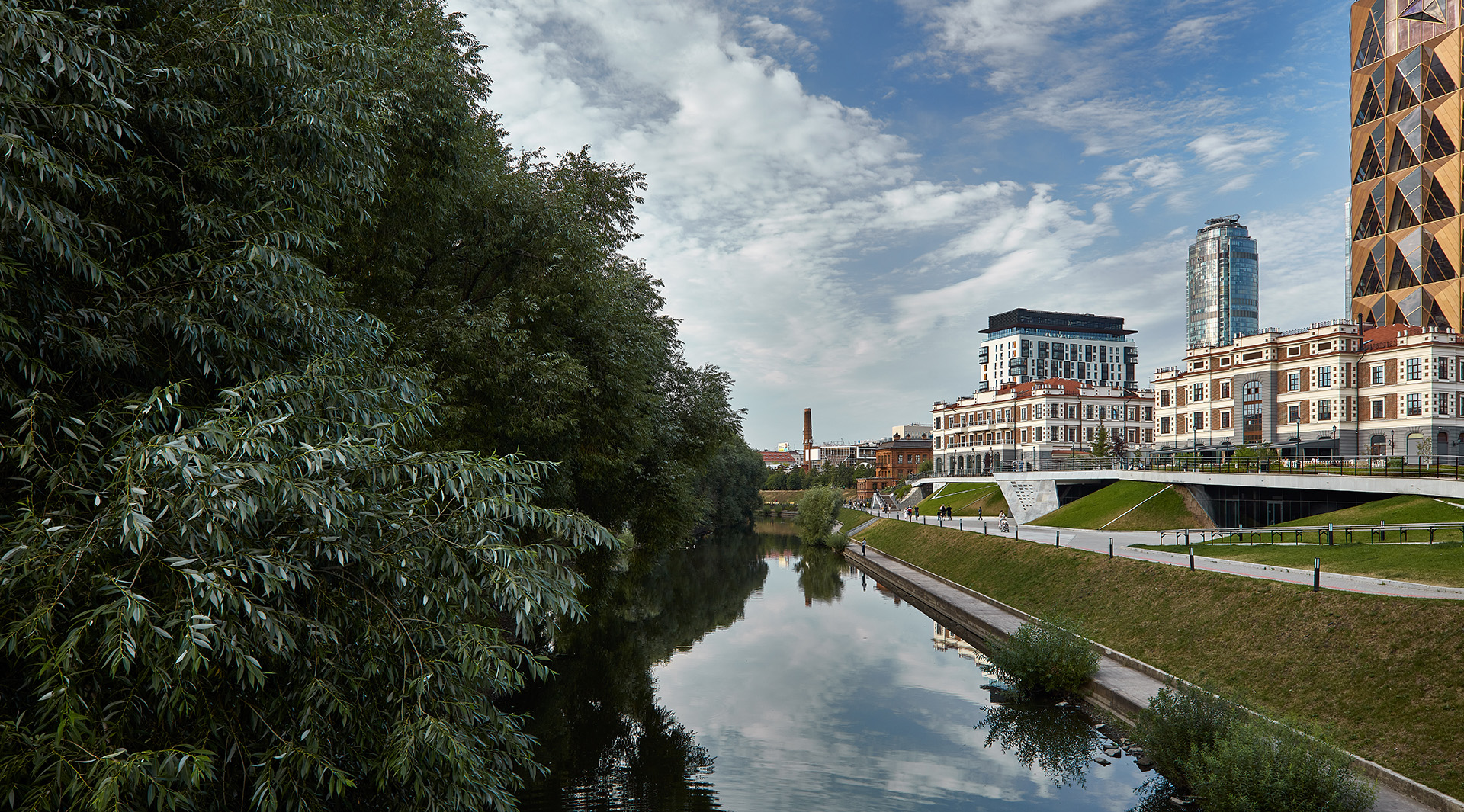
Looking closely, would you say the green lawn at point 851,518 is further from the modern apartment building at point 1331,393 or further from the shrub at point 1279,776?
the shrub at point 1279,776

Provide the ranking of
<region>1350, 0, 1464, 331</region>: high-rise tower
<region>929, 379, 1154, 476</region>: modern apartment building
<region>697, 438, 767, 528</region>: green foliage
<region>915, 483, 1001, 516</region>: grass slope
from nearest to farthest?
<region>1350, 0, 1464, 331</region>: high-rise tower < <region>697, 438, 767, 528</region>: green foliage < <region>915, 483, 1001, 516</region>: grass slope < <region>929, 379, 1154, 476</region>: modern apartment building

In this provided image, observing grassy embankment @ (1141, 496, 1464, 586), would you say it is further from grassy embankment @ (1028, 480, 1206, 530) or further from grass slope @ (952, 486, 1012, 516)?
grass slope @ (952, 486, 1012, 516)

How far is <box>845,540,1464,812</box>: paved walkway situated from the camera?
43.8 ft

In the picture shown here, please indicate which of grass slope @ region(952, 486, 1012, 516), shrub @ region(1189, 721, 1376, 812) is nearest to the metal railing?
shrub @ region(1189, 721, 1376, 812)

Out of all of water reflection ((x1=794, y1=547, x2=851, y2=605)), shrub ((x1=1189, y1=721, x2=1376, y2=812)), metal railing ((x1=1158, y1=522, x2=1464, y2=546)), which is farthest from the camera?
water reflection ((x1=794, y1=547, x2=851, y2=605))

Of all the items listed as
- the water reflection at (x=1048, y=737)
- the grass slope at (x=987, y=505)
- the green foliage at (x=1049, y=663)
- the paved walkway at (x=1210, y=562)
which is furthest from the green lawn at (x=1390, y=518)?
the grass slope at (x=987, y=505)

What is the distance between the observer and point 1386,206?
6938 centimetres

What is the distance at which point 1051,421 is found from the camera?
312 ft

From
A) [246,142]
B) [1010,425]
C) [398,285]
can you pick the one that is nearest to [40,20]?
[246,142]

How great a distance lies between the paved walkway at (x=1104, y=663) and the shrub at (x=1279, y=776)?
0.51m

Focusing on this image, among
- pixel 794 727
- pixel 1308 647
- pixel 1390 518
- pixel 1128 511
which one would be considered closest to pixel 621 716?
pixel 794 727

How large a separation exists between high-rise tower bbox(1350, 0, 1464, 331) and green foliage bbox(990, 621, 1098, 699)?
2594 inches

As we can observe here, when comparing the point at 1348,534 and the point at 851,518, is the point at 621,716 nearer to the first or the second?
the point at 1348,534

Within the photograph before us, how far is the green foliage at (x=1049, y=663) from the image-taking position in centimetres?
2277
